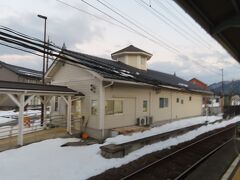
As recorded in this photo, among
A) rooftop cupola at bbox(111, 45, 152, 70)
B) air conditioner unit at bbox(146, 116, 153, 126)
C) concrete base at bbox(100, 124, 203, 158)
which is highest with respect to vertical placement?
rooftop cupola at bbox(111, 45, 152, 70)

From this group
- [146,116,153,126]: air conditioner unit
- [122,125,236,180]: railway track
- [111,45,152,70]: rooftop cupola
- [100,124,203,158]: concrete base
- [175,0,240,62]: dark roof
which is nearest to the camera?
[175,0,240,62]: dark roof

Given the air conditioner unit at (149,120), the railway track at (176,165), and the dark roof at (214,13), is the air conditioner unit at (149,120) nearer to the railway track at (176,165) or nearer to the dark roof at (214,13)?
the railway track at (176,165)

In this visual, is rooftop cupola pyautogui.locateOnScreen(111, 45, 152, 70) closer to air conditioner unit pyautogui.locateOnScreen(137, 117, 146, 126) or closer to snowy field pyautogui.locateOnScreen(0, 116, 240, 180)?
air conditioner unit pyautogui.locateOnScreen(137, 117, 146, 126)

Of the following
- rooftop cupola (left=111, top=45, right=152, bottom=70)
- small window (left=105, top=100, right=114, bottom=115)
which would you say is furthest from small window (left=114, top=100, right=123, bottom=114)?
rooftop cupola (left=111, top=45, right=152, bottom=70)

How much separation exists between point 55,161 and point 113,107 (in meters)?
5.68

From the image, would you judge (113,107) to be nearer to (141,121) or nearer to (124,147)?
(141,121)

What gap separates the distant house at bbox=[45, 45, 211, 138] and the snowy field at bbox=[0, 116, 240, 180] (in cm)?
249

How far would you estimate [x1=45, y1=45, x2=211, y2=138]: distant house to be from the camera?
12672 millimetres

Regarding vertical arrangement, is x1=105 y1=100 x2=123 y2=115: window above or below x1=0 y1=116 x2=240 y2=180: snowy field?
above

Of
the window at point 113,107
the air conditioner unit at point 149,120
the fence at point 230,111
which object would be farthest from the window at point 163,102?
the fence at point 230,111

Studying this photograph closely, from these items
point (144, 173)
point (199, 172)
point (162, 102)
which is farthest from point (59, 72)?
point (199, 172)

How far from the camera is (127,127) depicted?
14.1 metres

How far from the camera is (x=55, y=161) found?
8695mm

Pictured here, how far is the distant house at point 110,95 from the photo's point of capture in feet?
41.6
